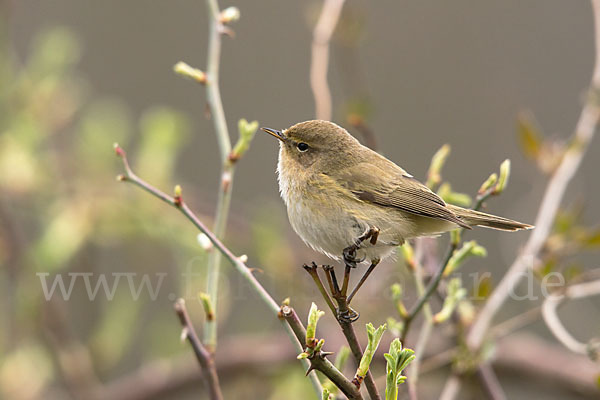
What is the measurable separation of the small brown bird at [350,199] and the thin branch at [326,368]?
69 cm

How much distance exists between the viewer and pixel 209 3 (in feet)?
7.04

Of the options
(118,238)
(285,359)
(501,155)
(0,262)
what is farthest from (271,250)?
(501,155)

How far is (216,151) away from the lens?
19.9 feet

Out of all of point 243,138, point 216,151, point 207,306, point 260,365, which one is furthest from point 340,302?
point 216,151

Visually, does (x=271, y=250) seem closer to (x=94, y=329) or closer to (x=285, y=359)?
(x=285, y=359)

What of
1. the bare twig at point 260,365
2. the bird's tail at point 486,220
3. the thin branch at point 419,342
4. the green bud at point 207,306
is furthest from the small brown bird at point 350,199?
the bare twig at point 260,365

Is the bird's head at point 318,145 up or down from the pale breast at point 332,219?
up

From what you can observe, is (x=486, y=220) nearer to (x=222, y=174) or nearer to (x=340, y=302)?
(x=222, y=174)

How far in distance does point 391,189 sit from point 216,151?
3.75 m

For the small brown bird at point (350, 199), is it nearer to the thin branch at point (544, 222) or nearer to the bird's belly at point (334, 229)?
the bird's belly at point (334, 229)

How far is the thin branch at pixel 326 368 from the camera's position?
136 centimetres

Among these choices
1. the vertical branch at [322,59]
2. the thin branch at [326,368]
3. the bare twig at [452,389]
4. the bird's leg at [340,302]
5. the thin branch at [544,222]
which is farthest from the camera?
the vertical branch at [322,59]

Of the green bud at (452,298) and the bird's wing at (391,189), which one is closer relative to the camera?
the green bud at (452,298)

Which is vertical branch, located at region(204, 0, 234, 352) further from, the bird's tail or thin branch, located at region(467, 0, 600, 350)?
thin branch, located at region(467, 0, 600, 350)
